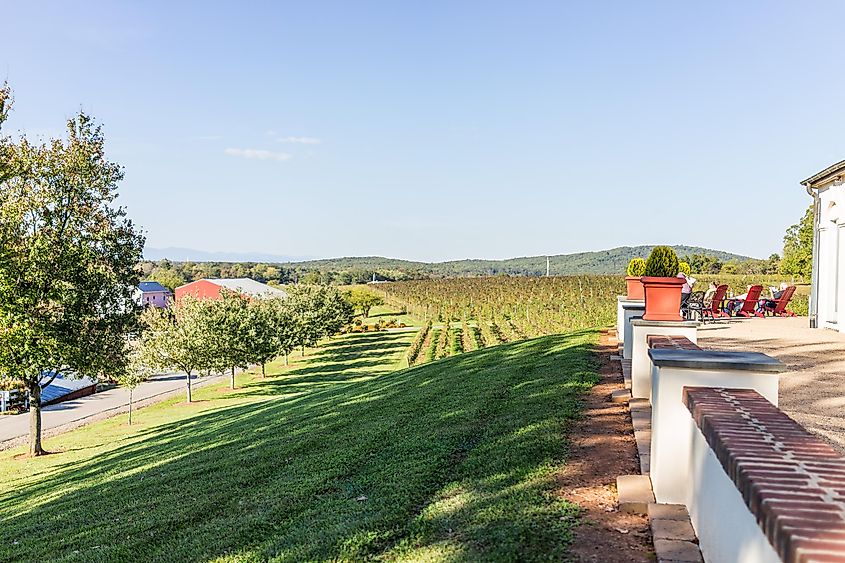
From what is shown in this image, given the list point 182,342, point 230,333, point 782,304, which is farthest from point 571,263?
point 782,304

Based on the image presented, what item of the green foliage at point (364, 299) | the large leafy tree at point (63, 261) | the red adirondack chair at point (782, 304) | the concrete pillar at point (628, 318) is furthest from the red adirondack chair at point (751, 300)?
the green foliage at point (364, 299)

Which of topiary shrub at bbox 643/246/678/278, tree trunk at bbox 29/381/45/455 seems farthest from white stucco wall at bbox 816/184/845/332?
tree trunk at bbox 29/381/45/455

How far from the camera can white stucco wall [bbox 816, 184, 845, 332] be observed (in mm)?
12328

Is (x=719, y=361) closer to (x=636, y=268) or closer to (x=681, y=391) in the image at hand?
(x=681, y=391)

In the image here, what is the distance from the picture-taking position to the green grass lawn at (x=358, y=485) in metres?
3.83

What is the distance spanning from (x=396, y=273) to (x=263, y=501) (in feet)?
355

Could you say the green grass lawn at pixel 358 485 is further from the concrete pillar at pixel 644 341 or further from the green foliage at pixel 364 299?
the green foliage at pixel 364 299

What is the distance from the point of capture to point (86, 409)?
Answer: 30.0m

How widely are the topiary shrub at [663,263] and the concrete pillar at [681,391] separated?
27.2ft

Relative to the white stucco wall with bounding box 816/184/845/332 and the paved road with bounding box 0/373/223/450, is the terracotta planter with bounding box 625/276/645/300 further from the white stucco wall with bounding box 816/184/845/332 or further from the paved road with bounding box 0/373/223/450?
the paved road with bounding box 0/373/223/450

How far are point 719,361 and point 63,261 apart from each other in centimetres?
1835

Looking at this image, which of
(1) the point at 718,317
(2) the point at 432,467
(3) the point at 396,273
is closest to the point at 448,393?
(2) the point at 432,467

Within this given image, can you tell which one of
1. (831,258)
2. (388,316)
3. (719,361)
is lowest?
(388,316)

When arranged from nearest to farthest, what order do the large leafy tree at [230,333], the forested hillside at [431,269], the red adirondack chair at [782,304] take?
the red adirondack chair at [782,304] < the large leafy tree at [230,333] < the forested hillside at [431,269]
